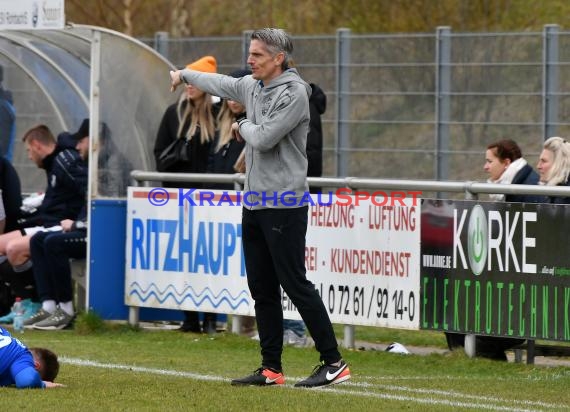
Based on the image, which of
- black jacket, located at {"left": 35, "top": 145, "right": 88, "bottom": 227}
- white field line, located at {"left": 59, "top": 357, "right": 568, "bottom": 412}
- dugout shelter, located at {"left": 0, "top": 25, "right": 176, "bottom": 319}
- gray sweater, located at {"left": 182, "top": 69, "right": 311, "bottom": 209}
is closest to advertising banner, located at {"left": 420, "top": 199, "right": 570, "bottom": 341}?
Result: white field line, located at {"left": 59, "top": 357, "right": 568, "bottom": 412}

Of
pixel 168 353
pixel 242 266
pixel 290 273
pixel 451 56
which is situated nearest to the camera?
pixel 290 273

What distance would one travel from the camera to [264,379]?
30.6 feet

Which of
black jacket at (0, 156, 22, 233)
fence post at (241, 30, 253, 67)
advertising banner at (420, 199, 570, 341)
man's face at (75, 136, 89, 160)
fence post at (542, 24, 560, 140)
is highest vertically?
fence post at (241, 30, 253, 67)

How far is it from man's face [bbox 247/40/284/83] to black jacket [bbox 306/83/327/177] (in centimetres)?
384

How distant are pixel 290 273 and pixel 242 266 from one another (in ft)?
12.1

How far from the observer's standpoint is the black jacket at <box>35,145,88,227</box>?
14.4 meters

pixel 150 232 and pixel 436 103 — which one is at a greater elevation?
pixel 436 103

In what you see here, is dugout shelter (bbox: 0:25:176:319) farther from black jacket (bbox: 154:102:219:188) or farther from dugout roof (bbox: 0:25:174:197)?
black jacket (bbox: 154:102:219:188)

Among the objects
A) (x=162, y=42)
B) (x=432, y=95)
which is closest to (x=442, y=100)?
(x=432, y=95)

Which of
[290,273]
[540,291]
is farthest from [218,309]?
[290,273]

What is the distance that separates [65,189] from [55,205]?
0.17m

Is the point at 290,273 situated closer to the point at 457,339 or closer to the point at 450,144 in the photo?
the point at 457,339

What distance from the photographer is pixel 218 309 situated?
1299 centimetres

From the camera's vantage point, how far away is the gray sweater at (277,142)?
354 inches
